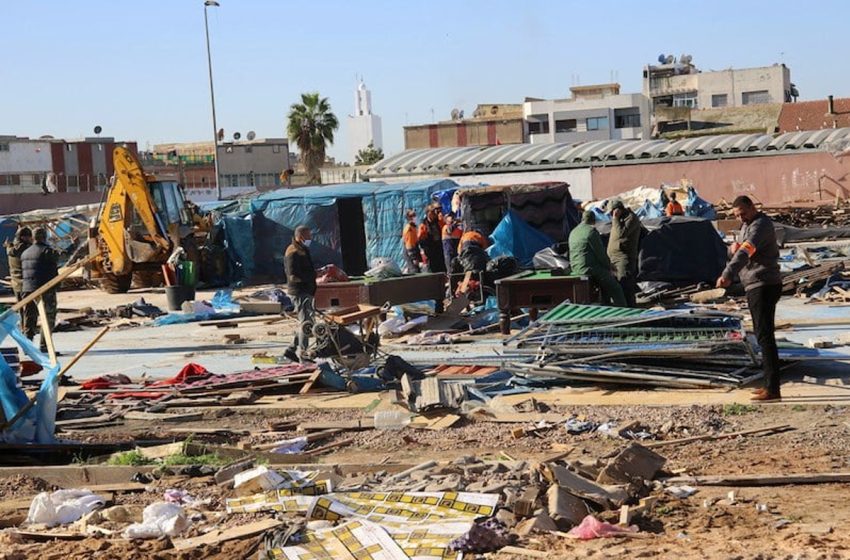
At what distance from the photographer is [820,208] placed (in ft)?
127

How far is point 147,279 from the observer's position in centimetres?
3275

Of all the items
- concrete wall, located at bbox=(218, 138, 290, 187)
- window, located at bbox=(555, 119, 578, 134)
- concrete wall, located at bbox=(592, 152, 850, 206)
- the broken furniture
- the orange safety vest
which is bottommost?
the broken furniture

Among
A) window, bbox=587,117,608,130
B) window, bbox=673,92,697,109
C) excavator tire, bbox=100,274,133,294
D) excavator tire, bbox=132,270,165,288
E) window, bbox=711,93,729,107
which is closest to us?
excavator tire, bbox=100,274,133,294

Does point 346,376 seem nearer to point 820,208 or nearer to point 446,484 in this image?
point 446,484

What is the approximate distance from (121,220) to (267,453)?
23.1 meters

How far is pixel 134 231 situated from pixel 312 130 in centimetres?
3584

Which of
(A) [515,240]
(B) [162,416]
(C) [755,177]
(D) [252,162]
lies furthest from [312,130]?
(B) [162,416]

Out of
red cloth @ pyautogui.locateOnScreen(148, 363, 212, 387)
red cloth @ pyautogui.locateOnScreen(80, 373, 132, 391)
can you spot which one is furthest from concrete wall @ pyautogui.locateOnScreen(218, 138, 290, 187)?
red cloth @ pyautogui.locateOnScreen(148, 363, 212, 387)

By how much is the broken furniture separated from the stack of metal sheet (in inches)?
161

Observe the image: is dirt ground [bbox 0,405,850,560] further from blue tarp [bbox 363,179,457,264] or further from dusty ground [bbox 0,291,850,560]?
blue tarp [bbox 363,179,457,264]

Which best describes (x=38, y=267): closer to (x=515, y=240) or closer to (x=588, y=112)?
(x=515, y=240)

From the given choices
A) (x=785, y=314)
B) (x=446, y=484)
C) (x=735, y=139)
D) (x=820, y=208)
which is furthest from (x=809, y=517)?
(x=735, y=139)

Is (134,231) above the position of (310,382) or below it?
above

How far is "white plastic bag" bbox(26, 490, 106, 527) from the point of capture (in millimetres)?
8445
